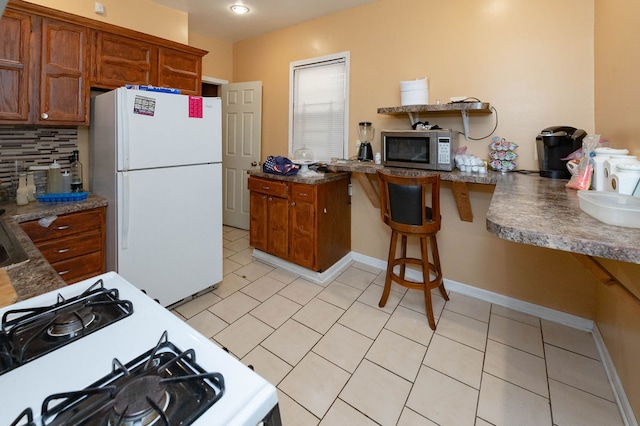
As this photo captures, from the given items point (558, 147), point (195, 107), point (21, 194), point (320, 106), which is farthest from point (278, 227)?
point (558, 147)

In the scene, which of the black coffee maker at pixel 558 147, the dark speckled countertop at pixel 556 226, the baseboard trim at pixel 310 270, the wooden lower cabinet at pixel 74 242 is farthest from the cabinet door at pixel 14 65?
the black coffee maker at pixel 558 147

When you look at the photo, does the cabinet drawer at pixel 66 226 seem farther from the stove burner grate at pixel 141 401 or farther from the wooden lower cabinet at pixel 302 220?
the stove burner grate at pixel 141 401

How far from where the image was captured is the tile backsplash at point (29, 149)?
2201 millimetres

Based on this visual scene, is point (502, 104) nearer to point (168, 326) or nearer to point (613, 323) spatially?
point (613, 323)

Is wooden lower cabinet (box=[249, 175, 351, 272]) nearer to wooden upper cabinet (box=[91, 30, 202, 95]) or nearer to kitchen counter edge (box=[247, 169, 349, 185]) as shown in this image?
kitchen counter edge (box=[247, 169, 349, 185])

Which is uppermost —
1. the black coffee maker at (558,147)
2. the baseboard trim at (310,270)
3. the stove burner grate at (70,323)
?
the black coffee maker at (558,147)

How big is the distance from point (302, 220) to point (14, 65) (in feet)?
7.46

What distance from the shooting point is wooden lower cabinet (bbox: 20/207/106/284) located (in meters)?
1.89

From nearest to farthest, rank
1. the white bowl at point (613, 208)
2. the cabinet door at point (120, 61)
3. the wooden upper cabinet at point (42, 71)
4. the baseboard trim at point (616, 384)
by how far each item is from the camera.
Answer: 1. the white bowl at point (613, 208)
2. the baseboard trim at point (616, 384)
3. the wooden upper cabinet at point (42, 71)
4. the cabinet door at point (120, 61)

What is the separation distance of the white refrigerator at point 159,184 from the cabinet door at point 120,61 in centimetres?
29

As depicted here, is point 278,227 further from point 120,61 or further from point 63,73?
point 63,73

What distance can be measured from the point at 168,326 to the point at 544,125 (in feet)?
8.74

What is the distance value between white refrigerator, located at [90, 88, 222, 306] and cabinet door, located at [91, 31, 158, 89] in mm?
287

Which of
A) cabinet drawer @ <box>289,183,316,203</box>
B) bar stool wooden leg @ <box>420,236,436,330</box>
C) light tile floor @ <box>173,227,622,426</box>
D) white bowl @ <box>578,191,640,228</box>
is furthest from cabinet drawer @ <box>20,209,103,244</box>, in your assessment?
white bowl @ <box>578,191,640,228</box>
